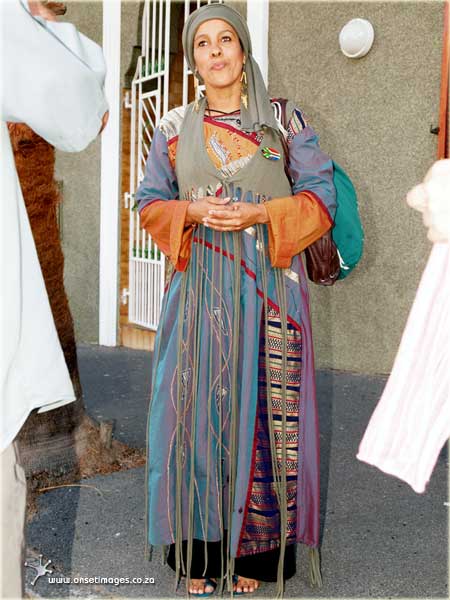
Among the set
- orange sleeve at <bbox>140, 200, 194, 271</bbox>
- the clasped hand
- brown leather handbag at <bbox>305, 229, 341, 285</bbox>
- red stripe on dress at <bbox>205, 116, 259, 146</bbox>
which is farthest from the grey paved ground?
red stripe on dress at <bbox>205, 116, 259, 146</bbox>

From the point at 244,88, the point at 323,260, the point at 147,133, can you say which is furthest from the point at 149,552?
the point at 147,133

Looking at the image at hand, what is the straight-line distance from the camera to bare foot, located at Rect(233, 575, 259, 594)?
2.62m

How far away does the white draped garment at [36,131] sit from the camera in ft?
4.89

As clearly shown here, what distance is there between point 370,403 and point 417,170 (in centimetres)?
195

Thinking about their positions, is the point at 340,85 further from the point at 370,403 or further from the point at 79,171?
the point at 79,171

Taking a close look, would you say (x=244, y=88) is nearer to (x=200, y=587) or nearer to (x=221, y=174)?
(x=221, y=174)

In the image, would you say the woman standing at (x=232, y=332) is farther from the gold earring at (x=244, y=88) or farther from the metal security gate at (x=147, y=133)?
the metal security gate at (x=147, y=133)

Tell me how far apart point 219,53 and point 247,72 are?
137 millimetres

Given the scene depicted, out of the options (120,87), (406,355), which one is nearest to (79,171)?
(120,87)

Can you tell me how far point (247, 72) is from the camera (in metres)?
2.55

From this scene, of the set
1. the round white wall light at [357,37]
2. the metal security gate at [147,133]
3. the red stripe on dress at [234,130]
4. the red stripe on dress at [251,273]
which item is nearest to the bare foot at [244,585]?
the red stripe on dress at [251,273]

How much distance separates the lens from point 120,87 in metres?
7.57

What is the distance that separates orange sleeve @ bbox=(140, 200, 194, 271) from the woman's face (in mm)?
483

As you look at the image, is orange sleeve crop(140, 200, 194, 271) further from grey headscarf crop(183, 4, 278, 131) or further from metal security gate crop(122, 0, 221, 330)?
metal security gate crop(122, 0, 221, 330)
